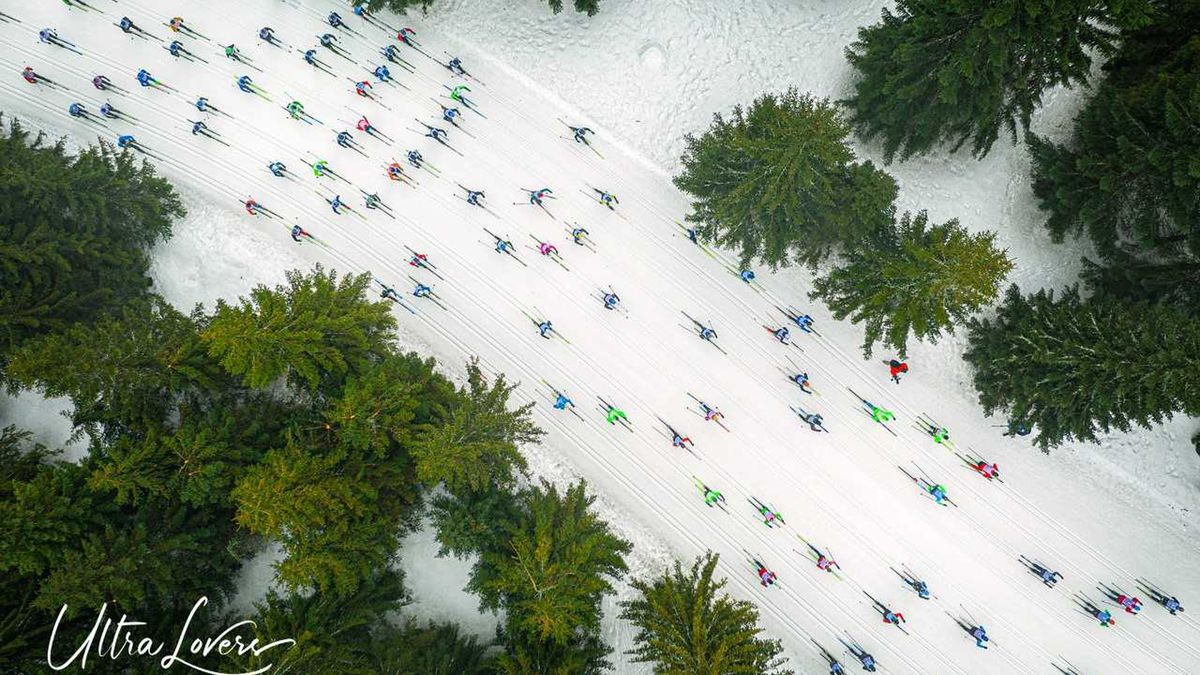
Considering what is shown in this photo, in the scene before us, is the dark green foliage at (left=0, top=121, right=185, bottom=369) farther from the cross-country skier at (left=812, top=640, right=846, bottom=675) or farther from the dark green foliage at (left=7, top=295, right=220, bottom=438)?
the cross-country skier at (left=812, top=640, right=846, bottom=675)

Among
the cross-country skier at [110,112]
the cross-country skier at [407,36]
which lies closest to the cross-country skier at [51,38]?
the cross-country skier at [110,112]

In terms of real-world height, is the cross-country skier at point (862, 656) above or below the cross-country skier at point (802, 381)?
below


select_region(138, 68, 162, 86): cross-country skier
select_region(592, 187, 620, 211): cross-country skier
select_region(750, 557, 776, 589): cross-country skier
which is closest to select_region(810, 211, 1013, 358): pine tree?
select_region(592, 187, 620, 211): cross-country skier

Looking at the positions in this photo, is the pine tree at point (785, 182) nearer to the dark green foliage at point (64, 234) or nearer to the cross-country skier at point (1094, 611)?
the cross-country skier at point (1094, 611)

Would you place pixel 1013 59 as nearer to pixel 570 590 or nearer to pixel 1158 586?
pixel 570 590

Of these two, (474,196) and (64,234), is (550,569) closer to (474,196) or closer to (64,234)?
(474,196)

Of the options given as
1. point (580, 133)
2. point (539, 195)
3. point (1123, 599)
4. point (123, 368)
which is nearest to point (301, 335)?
point (123, 368)

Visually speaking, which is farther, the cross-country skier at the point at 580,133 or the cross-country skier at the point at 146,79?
the cross-country skier at the point at 146,79
